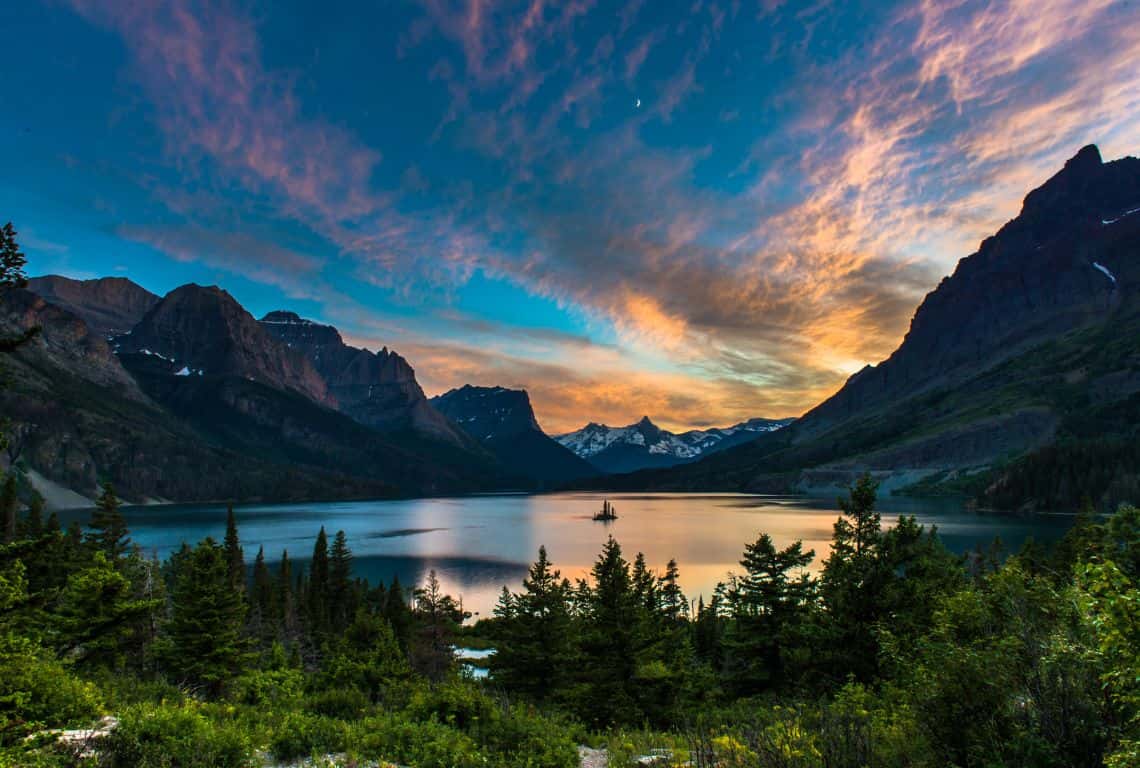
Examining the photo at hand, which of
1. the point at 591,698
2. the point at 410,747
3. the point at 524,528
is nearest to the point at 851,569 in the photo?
the point at 591,698

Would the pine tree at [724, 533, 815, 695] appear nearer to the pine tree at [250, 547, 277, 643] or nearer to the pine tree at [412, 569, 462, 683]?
the pine tree at [412, 569, 462, 683]

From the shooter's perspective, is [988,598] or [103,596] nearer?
[988,598]

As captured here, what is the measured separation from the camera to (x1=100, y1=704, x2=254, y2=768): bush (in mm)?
9672

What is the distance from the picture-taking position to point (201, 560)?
28453mm

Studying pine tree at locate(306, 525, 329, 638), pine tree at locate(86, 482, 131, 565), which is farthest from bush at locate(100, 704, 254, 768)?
pine tree at locate(306, 525, 329, 638)

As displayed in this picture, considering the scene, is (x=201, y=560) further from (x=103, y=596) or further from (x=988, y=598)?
(x=988, y=598)

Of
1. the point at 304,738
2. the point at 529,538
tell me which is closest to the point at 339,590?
the point at 304,738

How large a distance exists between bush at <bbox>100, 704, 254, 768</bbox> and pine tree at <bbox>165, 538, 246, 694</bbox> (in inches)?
726

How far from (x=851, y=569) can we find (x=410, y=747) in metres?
16.4

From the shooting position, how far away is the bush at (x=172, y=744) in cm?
967

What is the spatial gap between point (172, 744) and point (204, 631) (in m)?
20.6

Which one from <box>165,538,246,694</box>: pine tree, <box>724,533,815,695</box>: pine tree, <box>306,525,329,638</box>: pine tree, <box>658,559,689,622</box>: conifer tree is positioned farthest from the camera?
<box>306,525,329,638</box>: pine tree

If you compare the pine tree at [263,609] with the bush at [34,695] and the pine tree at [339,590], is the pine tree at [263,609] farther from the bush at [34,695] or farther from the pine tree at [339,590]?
the bush at [34,695]

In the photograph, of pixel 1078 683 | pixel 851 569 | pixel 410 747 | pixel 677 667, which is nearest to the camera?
pixel 1078 683
